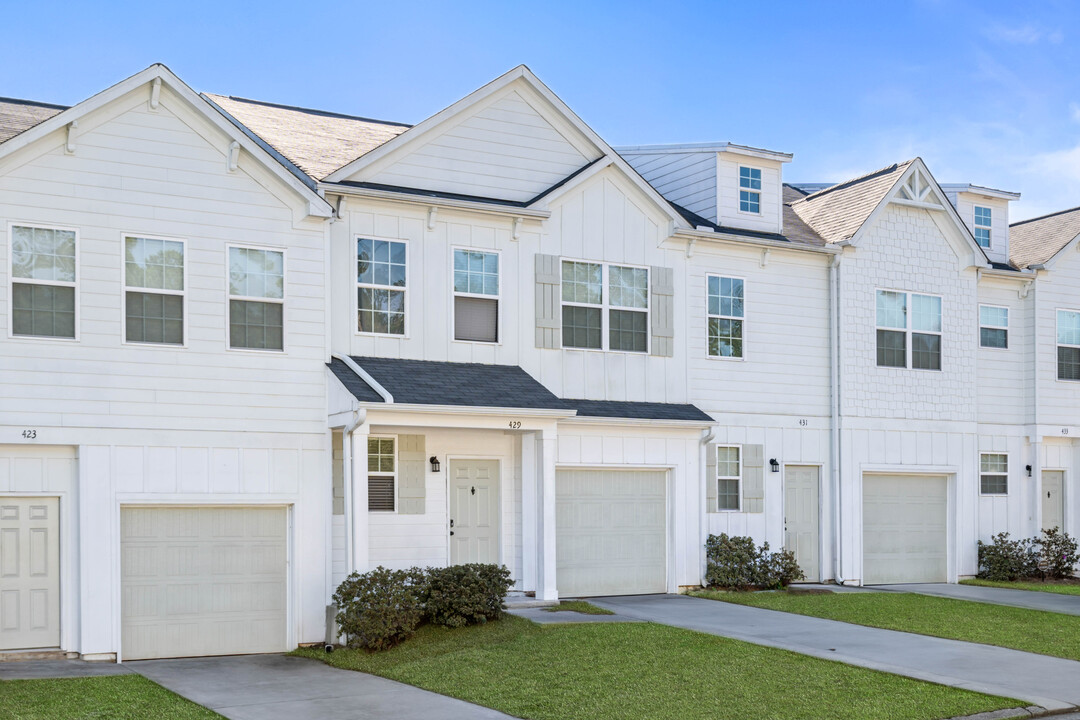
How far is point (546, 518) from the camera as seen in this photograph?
1728 centimetres

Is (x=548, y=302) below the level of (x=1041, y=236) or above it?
below

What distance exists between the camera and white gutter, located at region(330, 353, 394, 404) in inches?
611

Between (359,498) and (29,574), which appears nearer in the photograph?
(29,574)

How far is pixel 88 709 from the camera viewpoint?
1141 centimetres

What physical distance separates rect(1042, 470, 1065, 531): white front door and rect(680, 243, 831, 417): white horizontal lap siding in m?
6.39

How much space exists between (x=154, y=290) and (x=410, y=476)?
179 inches

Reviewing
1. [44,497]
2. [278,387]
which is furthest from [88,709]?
[278,387]

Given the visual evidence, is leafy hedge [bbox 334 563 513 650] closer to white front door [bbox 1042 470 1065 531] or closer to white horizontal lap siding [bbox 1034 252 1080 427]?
white horizontal lap siding [bbox 1034 252 1080 427]

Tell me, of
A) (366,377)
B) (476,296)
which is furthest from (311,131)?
(366,377)

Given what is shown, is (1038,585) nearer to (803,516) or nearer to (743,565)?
(803,516)

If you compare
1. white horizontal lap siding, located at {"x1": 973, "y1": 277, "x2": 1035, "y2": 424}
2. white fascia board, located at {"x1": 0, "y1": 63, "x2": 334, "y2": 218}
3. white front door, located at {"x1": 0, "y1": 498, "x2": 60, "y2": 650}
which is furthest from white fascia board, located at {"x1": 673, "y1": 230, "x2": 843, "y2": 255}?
white front door, located at {"x1": 0, "y1": 498, "x2": 60, "y2": 650}

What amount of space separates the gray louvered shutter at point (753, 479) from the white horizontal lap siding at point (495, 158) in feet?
19.1

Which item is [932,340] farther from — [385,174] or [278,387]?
[278,387]

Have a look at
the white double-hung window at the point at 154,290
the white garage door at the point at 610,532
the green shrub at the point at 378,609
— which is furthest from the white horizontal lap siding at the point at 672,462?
the white double-hung window at the point at 154,290
